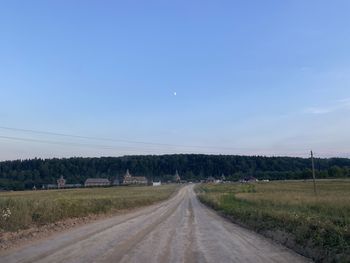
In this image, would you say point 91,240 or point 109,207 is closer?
point 91,240

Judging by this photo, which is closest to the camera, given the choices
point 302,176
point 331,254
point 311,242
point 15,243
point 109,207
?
point 331,254

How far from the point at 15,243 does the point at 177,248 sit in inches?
258

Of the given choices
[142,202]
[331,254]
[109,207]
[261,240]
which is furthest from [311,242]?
[142,202]

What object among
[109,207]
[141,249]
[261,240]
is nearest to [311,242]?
[261,240]

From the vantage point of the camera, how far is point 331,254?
1373 centimetres

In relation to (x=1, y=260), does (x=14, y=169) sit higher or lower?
higher

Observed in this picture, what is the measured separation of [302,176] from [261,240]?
6965 inches

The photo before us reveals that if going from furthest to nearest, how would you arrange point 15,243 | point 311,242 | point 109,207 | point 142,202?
point 142,202 → point 109,207 → point 15,243 → point 311,242

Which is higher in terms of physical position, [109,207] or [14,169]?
[14,169]

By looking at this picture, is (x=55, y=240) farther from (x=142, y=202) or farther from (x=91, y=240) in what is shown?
(x=142, y=202)

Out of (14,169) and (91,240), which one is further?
(14,169)

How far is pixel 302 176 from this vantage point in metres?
191

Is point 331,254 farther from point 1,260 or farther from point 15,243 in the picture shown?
point 15,243

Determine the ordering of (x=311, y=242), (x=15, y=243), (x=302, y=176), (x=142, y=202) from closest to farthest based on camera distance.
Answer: (x=311, y=242) → (x=15, y=243) → (x=142, y=202) → (x=302, y=176)
